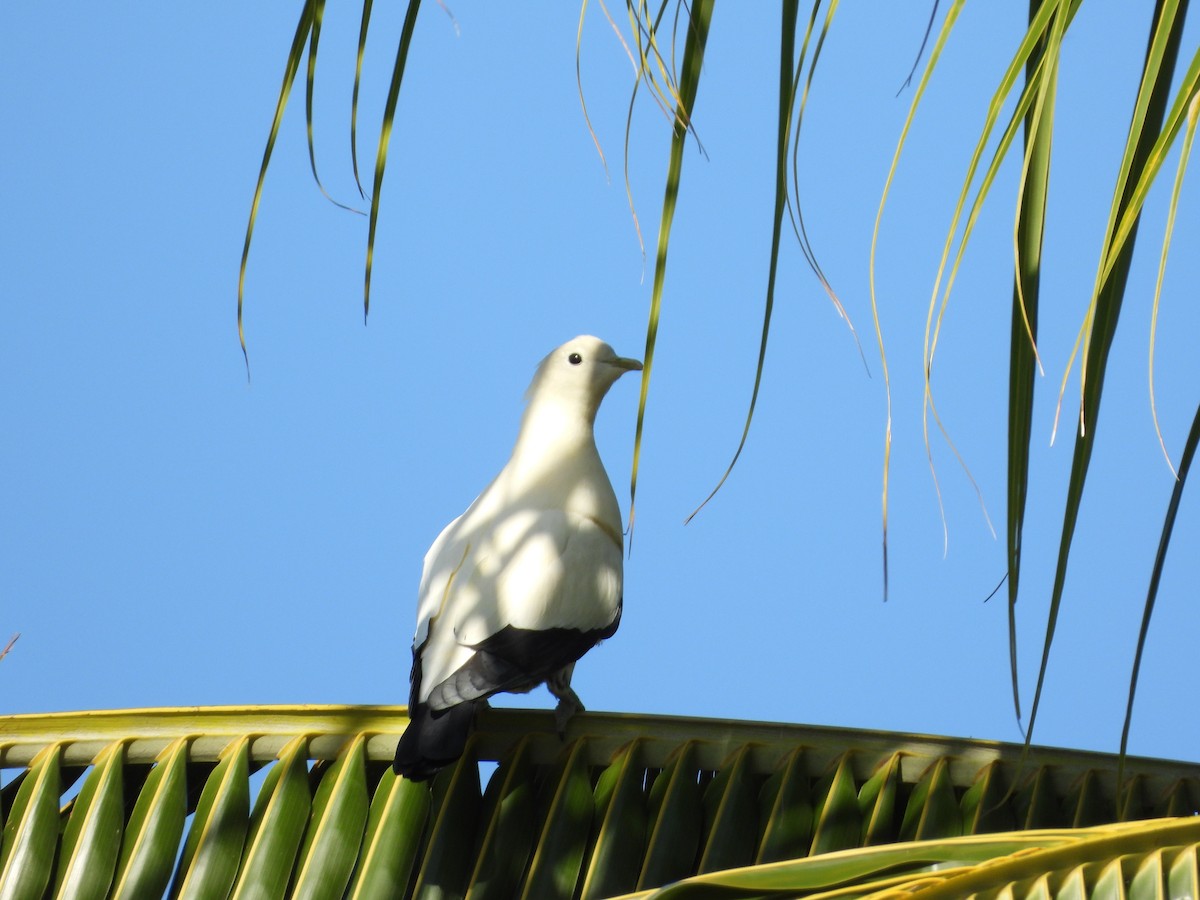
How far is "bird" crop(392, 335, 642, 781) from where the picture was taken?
1338 mm

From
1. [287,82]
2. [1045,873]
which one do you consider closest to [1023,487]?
[1045,873]

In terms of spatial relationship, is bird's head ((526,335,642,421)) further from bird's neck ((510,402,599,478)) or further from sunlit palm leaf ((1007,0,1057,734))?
sunlit palm leaf ((1007,0,1057,734))

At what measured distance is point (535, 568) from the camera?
4.77 ft

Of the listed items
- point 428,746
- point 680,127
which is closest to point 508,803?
point 428,746

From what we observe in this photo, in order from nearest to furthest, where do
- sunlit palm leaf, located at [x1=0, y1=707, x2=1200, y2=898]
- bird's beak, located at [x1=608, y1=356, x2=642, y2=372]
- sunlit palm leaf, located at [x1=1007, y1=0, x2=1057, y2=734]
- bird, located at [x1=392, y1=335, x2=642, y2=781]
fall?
sunlit palm leaf, located at [x1=1007, y1=0, x2=1057, y2=734]
sunlit palm leaf, located at [x1=0, y1=707, x2=1200, y2=898]
bird, located at [x1=392, y1=335, x2=642, y2=781]
bird's beak, located at [x1=608, y1=356, x2=642, y2=372]

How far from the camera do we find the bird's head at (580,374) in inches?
69.3

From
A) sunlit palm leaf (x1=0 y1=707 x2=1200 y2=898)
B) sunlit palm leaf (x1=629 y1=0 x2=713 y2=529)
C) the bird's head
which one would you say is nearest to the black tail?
sunlit palm leaf (x1=0 y1=707 x2=1200 y2=898)

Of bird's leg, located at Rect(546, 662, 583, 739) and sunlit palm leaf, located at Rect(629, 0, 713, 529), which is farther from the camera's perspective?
bird's leg, located at Rect(546, 662, 583, 739)

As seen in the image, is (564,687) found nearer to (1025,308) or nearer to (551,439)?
(551,439)

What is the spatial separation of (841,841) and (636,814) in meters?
0.16

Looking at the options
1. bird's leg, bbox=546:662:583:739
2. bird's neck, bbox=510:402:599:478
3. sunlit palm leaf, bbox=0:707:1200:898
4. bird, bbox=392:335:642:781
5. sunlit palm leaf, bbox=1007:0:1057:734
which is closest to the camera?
sunlit palm leaf, bbox=1007:0:1057:734

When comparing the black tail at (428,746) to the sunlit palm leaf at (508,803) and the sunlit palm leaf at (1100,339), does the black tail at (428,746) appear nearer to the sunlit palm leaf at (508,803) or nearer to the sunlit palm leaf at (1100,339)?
the sunlit palm leaf at (508,803)

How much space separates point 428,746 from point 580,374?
833mm

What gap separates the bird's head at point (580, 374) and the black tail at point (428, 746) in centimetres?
74
